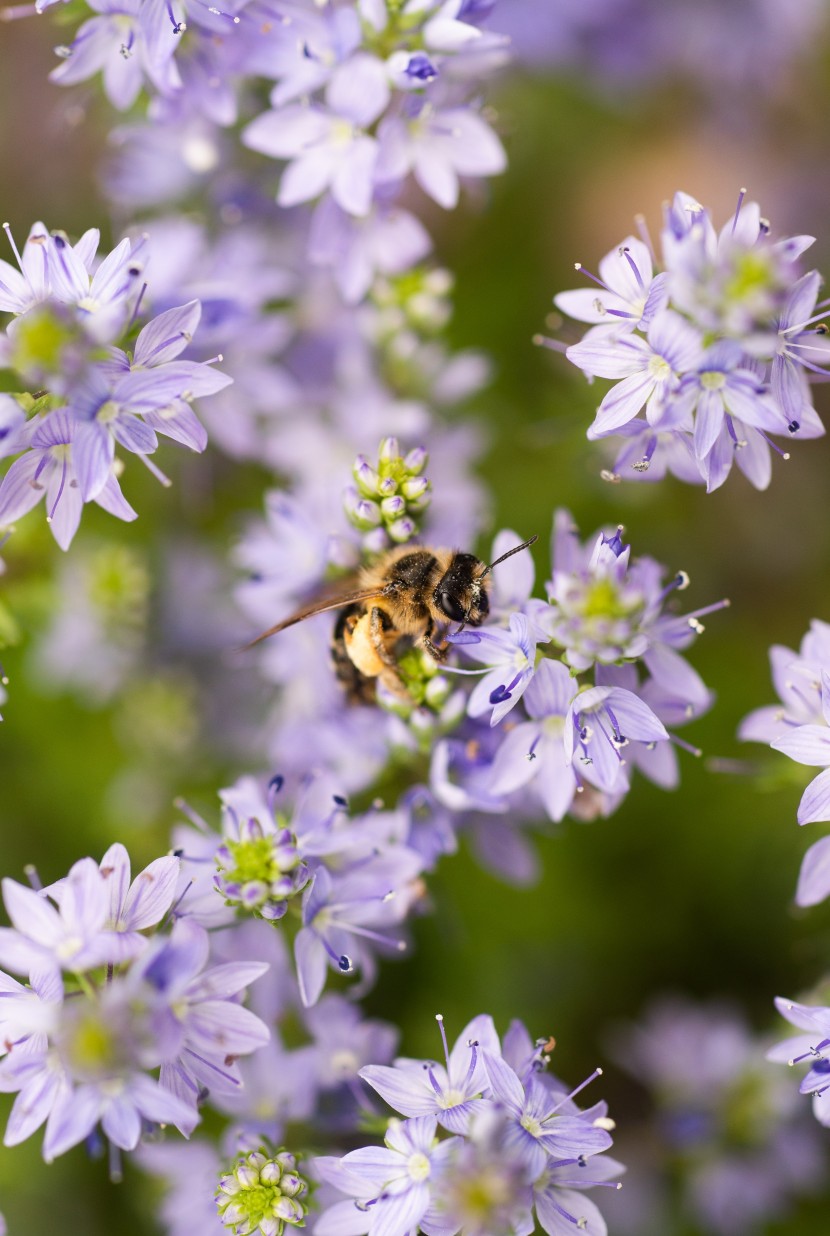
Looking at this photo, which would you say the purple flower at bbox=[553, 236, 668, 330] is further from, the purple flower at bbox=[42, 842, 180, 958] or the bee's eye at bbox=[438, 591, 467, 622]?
the purple flower at bbox=[42, 842, 180, 958]

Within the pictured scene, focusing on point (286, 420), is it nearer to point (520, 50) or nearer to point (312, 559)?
point (312, 559)

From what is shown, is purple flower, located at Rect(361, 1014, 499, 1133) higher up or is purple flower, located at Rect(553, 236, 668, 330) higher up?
purple flower, located at Rect(553, 236, 668, 330)

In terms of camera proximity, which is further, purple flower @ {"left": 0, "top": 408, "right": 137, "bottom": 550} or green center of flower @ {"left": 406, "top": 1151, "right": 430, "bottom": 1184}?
purple flower @ {"left": 0, "top": 408, "right": 137, "bottom": 550}

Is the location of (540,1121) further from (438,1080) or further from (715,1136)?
(715,1136)

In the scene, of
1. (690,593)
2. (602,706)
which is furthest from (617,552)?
(690,593)

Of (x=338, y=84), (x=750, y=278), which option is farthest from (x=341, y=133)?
(x=750, y=278)

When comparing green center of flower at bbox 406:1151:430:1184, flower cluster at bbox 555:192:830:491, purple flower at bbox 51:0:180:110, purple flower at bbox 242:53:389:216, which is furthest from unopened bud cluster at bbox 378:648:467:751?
purple flower at bbox 51:0:180:110

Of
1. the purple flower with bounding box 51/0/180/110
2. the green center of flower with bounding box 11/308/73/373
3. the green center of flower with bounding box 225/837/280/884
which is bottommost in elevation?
the green center of flower with bounding box 225/837/280/884
